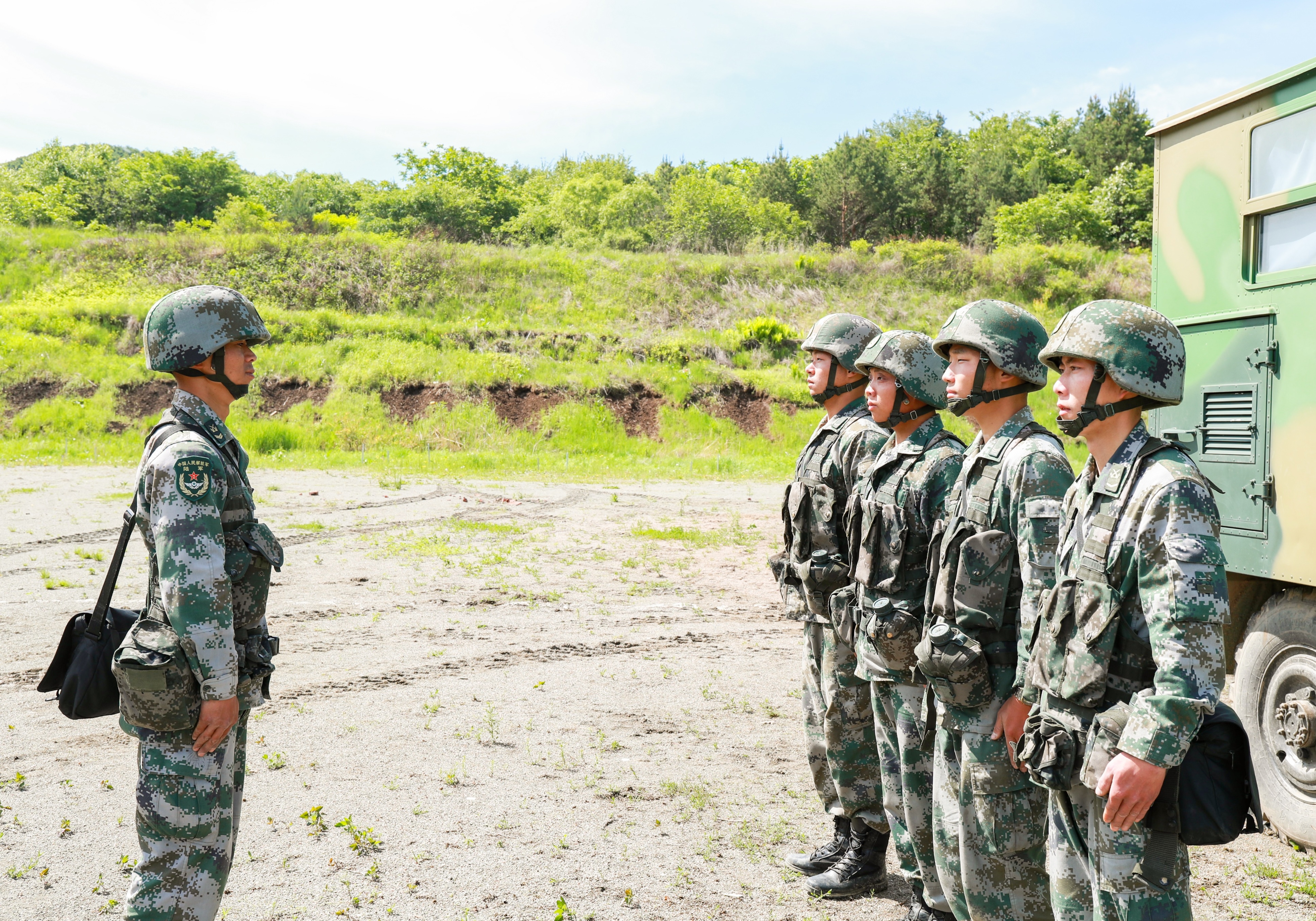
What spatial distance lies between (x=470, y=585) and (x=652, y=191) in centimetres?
4593

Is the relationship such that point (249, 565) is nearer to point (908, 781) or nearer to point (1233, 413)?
point (908, 781)

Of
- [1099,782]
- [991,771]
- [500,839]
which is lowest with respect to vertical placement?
[500,839]

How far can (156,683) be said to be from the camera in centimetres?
284

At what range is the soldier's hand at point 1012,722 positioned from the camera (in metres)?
2.94

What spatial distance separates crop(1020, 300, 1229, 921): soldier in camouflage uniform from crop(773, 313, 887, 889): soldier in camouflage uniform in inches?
A: 57.3

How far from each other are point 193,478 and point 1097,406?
8.68 feet

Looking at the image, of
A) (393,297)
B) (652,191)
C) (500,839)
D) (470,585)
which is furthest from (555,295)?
(500,839)

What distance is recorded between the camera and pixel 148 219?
47.8 metres

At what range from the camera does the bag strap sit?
2982 mm

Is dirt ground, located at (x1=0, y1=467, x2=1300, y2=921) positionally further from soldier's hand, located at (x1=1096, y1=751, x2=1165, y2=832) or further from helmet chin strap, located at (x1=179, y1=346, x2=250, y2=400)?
helmet chin strap, located at (x1=179, y1=346, x2=250, y2=400)

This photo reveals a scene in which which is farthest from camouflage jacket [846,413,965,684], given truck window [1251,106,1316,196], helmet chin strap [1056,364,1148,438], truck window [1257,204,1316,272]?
truck window [1251,106,1316,196]

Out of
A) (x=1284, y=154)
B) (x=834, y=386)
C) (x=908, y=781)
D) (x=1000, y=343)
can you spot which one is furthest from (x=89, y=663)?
(x=1284, y=154)

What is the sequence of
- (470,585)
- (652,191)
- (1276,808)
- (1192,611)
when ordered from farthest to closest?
1. (652,191)
2. (470,585)
3. (1276,808)
4. (1192,611)

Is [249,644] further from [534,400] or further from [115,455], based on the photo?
[534,400]
